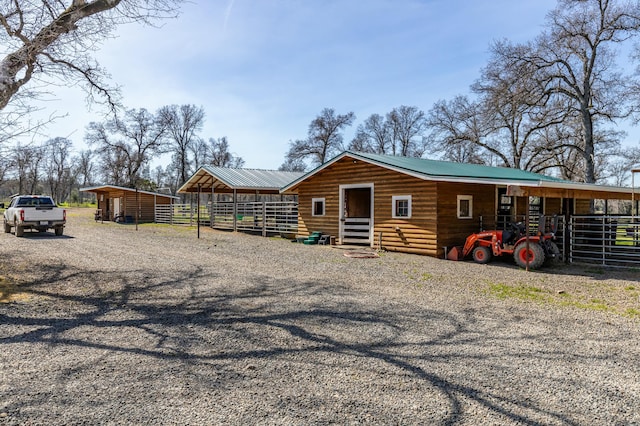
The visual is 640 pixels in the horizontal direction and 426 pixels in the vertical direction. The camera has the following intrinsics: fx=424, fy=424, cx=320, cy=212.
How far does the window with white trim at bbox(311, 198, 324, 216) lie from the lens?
17375 millimetres

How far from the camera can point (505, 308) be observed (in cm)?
650

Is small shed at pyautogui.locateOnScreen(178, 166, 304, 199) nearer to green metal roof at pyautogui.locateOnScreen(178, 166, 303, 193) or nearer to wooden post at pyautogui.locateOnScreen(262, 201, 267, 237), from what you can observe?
green metal roof at pyautogui.locateOnScreen(178, 166, 303, 193)

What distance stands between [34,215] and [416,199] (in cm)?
1516

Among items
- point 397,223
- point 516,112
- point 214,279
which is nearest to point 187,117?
point 516,112

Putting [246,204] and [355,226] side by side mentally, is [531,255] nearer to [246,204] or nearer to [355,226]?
[355,226]

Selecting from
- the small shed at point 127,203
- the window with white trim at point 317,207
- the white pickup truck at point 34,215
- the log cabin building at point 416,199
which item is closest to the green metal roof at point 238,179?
the log cabin building at point 416,199

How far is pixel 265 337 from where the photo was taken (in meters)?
4.84

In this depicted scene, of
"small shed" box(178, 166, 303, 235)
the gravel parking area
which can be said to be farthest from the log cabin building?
the gravel parking area

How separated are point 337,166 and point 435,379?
13.1 m

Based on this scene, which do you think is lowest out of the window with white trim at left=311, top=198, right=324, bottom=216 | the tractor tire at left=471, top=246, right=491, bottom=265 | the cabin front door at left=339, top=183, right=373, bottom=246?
the tractor tire at left=471, top=246, right=491, bottom=265

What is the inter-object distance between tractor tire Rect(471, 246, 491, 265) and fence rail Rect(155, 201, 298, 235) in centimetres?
885

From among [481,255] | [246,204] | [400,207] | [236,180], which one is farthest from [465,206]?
[236,180]

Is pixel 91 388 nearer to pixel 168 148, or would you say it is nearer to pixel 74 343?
pixel 74 343

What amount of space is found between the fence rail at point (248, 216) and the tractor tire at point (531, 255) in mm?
10162
